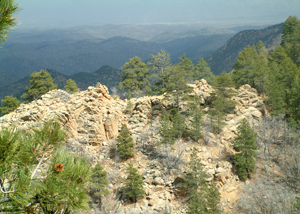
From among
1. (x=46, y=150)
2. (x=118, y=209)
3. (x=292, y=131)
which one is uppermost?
(x=46, y=150)

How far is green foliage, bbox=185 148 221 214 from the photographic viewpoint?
1533 centimetres

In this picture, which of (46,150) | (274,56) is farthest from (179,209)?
(274,56)

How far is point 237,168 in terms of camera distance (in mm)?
21547

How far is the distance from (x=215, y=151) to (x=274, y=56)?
3415 centimetres

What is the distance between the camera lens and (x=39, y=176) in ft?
11.1

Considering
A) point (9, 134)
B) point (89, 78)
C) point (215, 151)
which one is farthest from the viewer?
point (89, 78)

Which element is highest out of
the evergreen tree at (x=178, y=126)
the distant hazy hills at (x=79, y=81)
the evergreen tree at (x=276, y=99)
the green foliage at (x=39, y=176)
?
the green foliage at (x=39, y=176)

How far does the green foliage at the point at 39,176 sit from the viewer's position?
3.08 m

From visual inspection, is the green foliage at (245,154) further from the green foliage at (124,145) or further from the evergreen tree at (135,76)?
the evergreen tree at (135,76)

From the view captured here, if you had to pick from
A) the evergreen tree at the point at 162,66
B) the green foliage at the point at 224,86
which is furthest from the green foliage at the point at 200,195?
the evergreen tree at the point at 162,66

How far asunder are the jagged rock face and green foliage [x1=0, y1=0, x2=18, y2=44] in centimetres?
1835

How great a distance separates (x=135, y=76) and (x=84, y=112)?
14921 mm

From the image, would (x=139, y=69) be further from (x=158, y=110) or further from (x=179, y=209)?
(x=179, y=209)

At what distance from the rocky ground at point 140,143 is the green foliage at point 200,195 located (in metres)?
1.59
